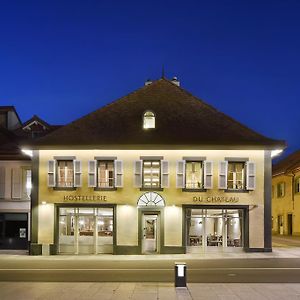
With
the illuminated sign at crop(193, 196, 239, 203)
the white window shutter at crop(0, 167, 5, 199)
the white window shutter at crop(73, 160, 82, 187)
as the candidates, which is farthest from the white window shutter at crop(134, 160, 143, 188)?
the white window shutter at crop(0, 167, 5, 199)

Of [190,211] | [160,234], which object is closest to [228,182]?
[190,211]

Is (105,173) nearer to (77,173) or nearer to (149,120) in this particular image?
(77,173)

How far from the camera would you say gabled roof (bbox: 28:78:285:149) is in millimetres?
30438

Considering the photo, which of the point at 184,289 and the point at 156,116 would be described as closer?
the point at 184,289

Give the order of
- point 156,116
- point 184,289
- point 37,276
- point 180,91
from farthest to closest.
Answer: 1. point 180,91
2. point 156,116
3. point 37,276
4. point 184,289

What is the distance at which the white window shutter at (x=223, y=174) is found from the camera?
99.8 ft

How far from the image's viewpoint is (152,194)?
30422 millimetres

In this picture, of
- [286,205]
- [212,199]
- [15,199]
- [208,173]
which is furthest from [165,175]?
[286,205]

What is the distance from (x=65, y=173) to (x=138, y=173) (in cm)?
426

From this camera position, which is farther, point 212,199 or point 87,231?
point 87,231

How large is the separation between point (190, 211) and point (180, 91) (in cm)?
838

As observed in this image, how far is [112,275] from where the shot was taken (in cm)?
2081

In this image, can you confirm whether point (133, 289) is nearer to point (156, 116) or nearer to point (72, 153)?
point (72, 153)

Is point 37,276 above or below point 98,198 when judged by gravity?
below
